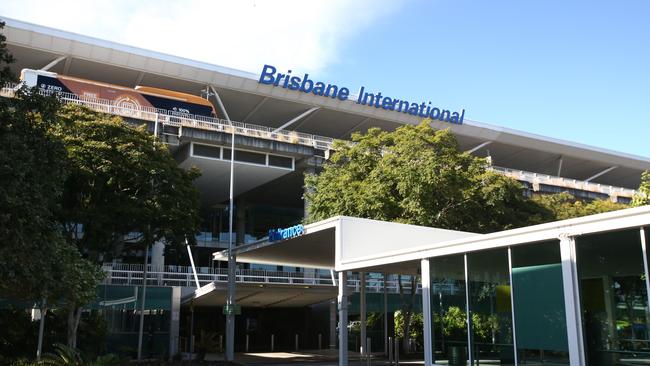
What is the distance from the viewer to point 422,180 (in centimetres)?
2730

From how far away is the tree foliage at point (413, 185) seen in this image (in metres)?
27.5

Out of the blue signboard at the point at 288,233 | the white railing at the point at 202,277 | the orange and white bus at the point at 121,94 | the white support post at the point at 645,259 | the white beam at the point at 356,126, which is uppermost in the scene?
the white beam at the point at 356,126

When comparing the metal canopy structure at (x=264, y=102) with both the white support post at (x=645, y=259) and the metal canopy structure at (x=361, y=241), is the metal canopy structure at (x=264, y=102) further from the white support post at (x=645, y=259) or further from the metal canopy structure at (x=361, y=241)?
the white support post at (x=645, y=259)

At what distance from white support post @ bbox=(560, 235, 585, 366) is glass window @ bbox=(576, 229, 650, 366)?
12 centimetres

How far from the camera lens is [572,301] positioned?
39.7 feet

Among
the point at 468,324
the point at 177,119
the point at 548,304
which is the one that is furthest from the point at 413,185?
the point at 177,119

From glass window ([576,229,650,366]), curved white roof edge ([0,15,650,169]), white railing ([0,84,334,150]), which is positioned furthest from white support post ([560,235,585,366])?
curved white roof edge ([0,15,650,169])

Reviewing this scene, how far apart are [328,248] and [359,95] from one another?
2909 centimetres

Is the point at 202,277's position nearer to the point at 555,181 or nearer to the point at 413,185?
the point at 413,185

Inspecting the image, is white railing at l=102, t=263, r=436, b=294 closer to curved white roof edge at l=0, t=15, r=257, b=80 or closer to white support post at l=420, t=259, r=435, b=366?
curved white roof edge at l=0, t=15, r=257, b=80

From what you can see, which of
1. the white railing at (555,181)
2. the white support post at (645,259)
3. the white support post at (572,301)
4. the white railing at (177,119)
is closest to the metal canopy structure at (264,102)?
the white railing at (177,119)

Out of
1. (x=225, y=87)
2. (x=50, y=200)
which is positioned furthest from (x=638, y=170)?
(x=50, y=200)

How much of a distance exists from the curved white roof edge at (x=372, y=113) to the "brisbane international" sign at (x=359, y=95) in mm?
559

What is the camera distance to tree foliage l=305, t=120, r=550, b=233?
27453 mm
